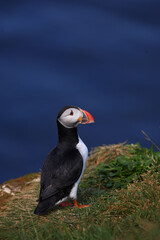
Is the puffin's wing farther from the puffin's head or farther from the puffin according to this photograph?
the puffin's head

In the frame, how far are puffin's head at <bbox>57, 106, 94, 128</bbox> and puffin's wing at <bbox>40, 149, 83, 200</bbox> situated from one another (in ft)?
1.40

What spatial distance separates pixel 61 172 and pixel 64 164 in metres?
0.14

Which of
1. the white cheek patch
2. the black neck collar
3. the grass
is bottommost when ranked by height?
the grass

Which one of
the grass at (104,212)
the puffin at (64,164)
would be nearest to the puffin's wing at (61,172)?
the puffin at (64,164)

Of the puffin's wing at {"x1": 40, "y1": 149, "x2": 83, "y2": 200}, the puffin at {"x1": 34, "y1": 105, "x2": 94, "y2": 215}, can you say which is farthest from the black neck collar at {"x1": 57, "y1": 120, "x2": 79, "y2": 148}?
the puffin's wing at {"x1": 40, "y1": 149, "x2": 83, "y2": 200}

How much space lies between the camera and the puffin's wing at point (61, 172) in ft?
17.5

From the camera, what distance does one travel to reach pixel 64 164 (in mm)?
5500

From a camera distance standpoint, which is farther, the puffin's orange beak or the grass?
the puffin's orange beak

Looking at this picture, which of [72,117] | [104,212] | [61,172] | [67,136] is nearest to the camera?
[104,212]

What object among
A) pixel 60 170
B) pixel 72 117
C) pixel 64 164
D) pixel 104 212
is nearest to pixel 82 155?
pixel 64 164

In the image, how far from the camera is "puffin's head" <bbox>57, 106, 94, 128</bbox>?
220 inches

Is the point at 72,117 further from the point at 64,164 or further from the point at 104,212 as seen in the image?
the point at 104,212

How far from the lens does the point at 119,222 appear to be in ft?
14.5

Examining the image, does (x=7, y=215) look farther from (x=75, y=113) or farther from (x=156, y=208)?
(x=156, y=208)
